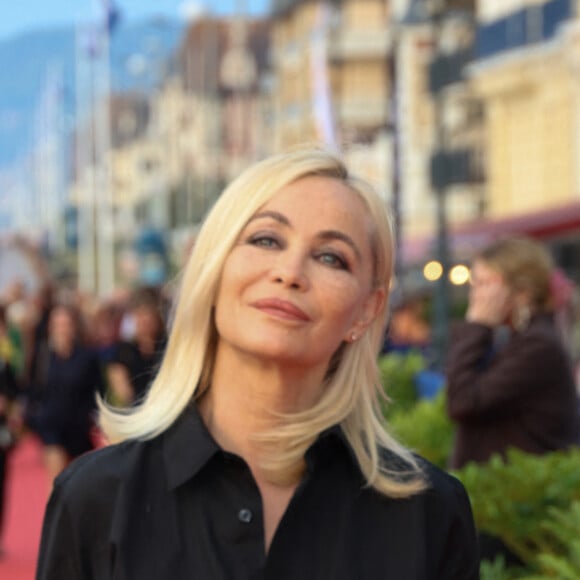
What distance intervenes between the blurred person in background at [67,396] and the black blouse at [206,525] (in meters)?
9.63

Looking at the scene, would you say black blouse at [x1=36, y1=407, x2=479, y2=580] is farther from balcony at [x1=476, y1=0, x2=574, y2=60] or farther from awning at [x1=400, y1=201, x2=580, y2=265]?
balcony at [x1=476, y1=0, x2=574, y2=60]

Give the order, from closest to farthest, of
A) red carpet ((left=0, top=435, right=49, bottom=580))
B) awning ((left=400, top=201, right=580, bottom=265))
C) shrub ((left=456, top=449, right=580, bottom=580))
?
shrub ((left=456, top=449, right=580, bottom=580)) → red carpet ((left=0, top=435, right=49, bottom=580)) → awning ((left=400, top=201, right=580, bottom=265))

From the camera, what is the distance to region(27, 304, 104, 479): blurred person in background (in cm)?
1328

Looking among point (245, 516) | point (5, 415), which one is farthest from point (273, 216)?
point (5, 415)

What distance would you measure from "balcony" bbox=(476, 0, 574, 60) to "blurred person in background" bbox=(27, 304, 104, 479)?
22727mm

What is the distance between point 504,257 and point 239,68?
9892 cm

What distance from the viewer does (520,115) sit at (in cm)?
4056

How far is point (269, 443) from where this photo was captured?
3.38 m

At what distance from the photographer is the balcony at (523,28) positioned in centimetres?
3600

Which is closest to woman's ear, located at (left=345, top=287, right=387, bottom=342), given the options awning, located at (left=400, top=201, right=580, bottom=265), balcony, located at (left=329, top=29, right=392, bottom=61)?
awning, located at (left=400, top=201, right=580, bottom=265)

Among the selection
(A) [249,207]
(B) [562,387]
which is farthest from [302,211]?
(B) [562,387]

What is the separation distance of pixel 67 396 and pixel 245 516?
1047 centimetres

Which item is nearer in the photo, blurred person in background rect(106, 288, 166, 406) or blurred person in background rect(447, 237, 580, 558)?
blurred person in background rect(447, 237, 580, 558)

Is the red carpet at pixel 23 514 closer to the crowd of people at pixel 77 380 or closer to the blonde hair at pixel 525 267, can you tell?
the crowd of people at pixel 77 380
